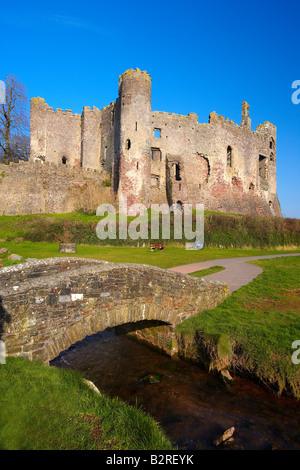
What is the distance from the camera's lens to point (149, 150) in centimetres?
3603

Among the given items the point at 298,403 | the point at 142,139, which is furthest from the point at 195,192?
the point at 298,403

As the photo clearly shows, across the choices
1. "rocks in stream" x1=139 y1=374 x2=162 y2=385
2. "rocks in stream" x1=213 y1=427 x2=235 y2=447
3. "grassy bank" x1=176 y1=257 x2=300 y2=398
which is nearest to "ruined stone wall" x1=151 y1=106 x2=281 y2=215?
"grassy bank" x1=176 y1=257 x2=300 y2=398

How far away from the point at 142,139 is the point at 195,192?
33.9 ft

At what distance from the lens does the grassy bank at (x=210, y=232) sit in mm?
26000

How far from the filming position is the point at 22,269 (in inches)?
337

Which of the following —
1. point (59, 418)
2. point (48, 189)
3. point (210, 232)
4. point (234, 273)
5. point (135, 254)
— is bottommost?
point (59, 418)

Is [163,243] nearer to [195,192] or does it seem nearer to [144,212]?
[144,212]

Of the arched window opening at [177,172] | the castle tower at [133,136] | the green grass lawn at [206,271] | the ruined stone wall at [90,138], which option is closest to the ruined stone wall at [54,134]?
the ruined stone wall at [90,138]

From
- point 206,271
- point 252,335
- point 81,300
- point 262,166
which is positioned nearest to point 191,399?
point 252,335

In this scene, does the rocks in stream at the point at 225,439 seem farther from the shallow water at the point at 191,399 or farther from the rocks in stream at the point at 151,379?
the rocks in stream at the point at 151,379

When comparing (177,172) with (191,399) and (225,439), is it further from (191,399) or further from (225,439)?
(225,439)

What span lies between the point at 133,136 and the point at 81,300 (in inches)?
1210

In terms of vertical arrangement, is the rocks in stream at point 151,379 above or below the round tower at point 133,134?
below

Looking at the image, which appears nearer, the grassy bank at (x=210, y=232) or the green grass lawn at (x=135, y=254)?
the green grass lawn at (x=135, y=254)
